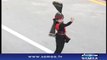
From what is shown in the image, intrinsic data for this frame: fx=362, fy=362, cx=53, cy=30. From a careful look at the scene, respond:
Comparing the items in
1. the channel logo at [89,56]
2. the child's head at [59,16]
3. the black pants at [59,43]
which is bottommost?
the channel logo at [89,56]

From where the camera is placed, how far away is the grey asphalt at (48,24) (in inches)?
291

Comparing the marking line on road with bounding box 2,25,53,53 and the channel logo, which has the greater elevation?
the marking line on road with bounding box 2,25,53,53

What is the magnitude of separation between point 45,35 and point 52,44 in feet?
0.92

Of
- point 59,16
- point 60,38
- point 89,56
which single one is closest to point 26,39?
point 60,38

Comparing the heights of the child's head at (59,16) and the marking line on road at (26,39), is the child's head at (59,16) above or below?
above

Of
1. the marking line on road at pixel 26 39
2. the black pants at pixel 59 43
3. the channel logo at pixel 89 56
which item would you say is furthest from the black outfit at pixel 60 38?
the channel logo at pixel 89 56

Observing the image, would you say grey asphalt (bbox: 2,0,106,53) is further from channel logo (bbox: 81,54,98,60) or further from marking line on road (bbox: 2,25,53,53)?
channel logo (bbox: 81,54,98,60)

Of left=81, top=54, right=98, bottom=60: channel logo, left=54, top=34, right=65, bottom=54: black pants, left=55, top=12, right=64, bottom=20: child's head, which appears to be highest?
left=55, top=12, right=64, bottom=20: child's head

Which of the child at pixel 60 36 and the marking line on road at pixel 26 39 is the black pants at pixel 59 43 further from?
the marking line on road at pixel 26 39

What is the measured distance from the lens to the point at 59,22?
7.31 metres

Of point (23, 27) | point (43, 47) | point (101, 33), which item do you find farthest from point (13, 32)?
point (101, 33)

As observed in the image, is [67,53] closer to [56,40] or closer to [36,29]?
[56,40]

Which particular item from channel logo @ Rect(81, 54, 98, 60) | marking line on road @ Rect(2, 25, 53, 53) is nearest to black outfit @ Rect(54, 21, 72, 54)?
marking line on road @ Rect(2, 25, 53, 53)

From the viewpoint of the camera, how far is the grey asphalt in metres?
7.40
